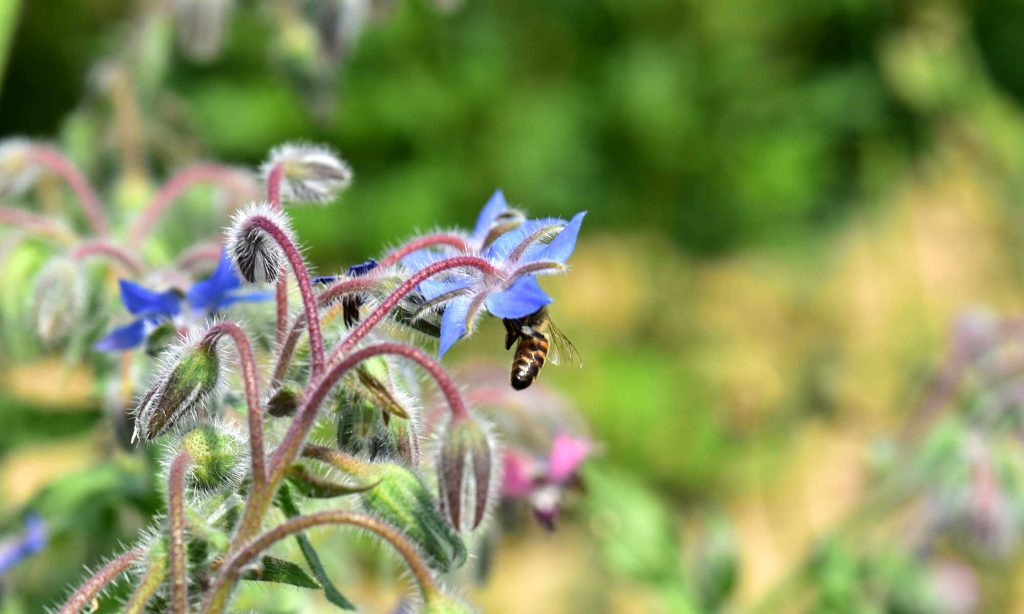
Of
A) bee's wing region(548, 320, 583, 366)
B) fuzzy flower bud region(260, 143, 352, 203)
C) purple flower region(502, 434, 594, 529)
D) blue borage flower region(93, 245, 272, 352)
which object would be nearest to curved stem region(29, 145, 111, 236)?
blue borage flower region(93, 245, 272, 352)

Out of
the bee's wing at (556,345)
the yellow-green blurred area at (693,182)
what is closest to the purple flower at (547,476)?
the bee's wing at (556,345)

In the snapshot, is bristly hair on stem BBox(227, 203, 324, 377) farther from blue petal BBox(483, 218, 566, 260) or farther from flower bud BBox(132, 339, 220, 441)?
blue petal BBox(483, 218, 566, 260)

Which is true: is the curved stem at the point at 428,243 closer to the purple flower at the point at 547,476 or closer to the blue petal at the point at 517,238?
the blue petal at the point at 517,238

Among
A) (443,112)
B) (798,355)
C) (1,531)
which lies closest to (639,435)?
(798,355)

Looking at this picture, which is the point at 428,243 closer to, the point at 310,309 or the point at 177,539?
the point at 310,309

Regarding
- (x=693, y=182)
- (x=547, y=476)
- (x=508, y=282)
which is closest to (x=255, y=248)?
(x=508, y=282)

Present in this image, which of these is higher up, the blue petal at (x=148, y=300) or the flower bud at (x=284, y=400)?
the blue petal at (x=148, y=300)
